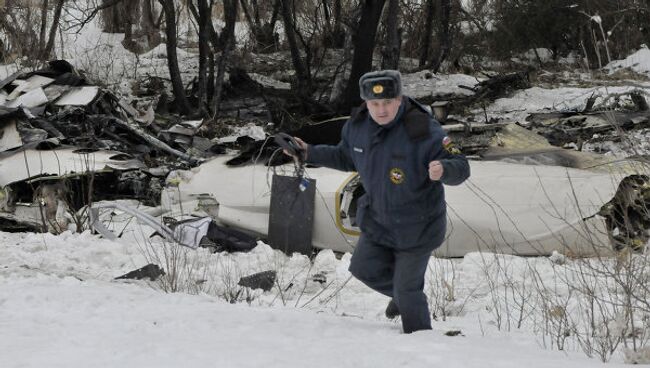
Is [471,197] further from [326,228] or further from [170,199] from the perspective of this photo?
[170,199]

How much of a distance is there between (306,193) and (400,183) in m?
3.30

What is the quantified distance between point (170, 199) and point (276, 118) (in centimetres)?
728

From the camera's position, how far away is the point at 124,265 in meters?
6.20

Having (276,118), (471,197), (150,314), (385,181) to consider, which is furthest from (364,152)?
(276,118)

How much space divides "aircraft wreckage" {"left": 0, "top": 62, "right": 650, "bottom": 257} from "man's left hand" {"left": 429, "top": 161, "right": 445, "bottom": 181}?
1.08 m

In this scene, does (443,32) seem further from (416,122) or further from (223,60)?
(416,122)

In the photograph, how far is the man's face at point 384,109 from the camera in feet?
11.9

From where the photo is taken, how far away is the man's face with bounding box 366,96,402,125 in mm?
3639

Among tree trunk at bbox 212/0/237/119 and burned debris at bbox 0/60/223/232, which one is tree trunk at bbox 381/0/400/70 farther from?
burned debris at bbox 0/60/223/232

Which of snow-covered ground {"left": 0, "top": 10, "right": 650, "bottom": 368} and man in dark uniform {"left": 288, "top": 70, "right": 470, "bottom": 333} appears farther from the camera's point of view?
man in dark uniform {"left": 288, "top": 70, "right": 470, "bottom": 333}

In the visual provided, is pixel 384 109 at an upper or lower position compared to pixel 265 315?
upper

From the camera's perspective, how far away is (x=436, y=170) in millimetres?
3426

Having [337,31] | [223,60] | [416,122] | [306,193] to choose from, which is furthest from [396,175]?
[337,31]

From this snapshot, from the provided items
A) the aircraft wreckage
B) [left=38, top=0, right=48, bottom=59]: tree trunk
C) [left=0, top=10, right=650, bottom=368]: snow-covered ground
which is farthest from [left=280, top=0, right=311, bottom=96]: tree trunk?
[left=0, top=10, right=650, bottom=368]: snow-covered ground
